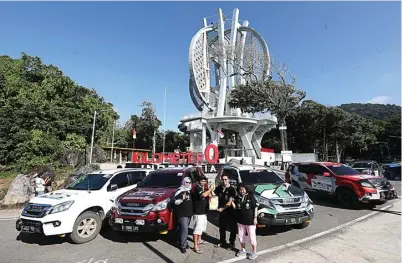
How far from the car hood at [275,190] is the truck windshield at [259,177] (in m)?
0.43

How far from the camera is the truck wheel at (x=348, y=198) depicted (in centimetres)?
1087

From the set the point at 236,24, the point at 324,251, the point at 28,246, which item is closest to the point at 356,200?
the point at 324,251

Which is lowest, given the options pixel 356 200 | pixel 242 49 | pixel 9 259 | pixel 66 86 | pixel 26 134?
pixel 9 259

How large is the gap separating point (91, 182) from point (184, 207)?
3556 mm

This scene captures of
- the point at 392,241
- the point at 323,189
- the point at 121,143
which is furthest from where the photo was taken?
the point at 121,143

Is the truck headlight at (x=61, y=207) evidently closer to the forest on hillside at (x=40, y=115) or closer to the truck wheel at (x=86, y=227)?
the truck wheel at (x=86, y=227)

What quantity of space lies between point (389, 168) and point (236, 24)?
4356cm

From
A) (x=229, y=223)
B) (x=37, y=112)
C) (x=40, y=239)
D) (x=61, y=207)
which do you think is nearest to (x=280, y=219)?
(x=229, y=223)

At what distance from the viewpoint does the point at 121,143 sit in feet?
213

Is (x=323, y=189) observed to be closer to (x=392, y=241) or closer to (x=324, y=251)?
(x=392, y=241)

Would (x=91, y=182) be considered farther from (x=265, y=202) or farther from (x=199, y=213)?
(x=265, y=202)

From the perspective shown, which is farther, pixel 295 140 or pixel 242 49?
pixel 295 140

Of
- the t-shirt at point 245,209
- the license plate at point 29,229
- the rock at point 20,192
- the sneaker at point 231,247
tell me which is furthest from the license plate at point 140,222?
the rock at point 20,192

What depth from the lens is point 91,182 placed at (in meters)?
8.41
